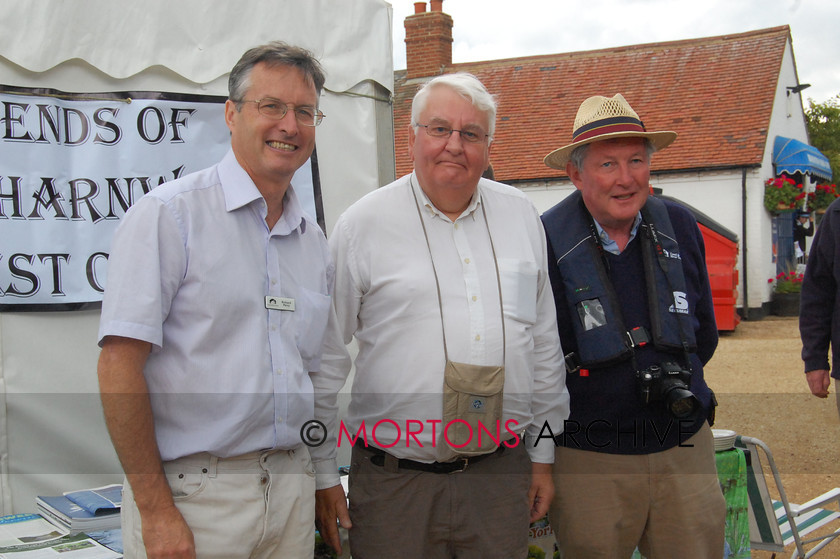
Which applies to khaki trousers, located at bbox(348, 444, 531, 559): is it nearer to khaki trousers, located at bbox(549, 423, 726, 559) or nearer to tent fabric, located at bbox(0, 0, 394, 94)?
khaki trousers, located at bbox(549, 423, 726, 559)

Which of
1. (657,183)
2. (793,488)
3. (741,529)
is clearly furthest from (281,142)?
(657,183)

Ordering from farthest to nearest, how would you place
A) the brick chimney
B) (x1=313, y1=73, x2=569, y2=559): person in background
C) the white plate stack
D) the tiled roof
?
the brick chimney < the tiled roof < the white plate stack < (x1=313, y1=73, x2=569, y2=559): person in background

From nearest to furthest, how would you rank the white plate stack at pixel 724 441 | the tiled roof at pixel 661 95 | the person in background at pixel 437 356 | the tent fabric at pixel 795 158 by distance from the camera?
1. the person in background at pixel 437 356
2. the white plate stack at pixel 724 441
3. the tent fabric at pixel 795 158
4. the tiled roof at pixel 661 95

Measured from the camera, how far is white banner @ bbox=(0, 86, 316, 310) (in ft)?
9.73

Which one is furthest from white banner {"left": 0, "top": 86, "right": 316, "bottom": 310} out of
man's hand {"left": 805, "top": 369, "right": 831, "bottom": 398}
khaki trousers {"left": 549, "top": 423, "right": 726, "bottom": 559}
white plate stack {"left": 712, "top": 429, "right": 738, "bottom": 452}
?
man's hand {"left": 805, "top": 369, "right": 831, "bottom": 398}

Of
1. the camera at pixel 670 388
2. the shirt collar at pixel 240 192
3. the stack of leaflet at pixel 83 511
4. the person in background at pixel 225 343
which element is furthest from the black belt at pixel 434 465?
the stack of leaflet at pixel 83 511

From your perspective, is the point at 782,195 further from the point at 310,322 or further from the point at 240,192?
the point at 240,192

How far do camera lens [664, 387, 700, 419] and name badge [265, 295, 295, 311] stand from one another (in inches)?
50.5

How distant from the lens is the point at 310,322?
2.05 metres

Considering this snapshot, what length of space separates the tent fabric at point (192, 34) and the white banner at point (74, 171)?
15 cm

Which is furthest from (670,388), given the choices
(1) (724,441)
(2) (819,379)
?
(2) (819,379)

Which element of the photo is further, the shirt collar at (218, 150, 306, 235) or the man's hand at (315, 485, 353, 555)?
the man's hand at (315, 485, 353, 555)

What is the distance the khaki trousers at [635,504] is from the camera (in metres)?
2.61

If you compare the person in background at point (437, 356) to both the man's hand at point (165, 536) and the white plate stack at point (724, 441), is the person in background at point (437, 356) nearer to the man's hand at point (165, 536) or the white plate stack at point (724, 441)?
the man's hand at point (165, 536)
